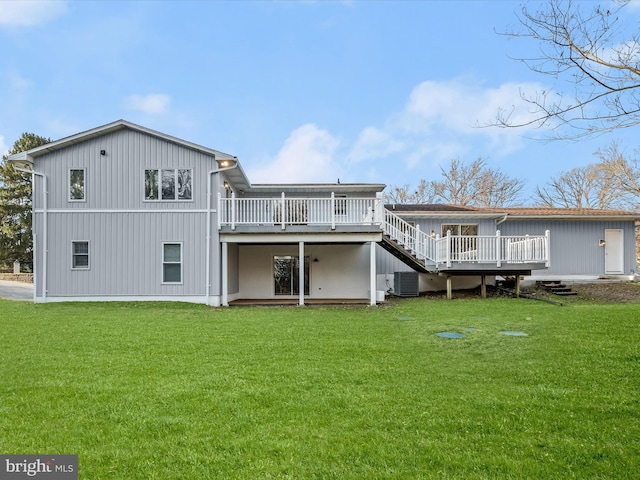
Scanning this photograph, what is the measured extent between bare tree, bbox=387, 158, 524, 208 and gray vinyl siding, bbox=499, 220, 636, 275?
15686 mm

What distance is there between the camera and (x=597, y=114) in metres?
5.09

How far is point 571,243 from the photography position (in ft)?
Result: 61.1

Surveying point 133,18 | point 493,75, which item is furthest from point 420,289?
point 133,18

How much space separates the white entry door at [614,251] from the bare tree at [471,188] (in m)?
15.3

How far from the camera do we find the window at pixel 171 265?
14070 millimetres

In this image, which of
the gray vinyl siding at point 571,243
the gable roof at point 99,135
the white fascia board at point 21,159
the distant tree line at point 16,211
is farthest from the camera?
the distant tree line at point 16,211

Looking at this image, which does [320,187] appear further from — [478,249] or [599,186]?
[599,186]

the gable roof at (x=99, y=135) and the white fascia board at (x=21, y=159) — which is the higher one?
the gable roof at (x=99, y=135)

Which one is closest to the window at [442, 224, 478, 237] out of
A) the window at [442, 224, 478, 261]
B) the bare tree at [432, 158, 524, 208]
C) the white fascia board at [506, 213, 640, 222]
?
the window at [442, 224, 478, 261]

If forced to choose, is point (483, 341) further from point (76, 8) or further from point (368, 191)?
point (76, 8)

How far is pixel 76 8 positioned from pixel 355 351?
2088cm

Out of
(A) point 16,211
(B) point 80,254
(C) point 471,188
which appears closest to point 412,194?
(C) point 471,188

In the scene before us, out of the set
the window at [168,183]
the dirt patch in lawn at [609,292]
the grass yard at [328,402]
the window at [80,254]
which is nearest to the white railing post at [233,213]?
the window at [168,183]

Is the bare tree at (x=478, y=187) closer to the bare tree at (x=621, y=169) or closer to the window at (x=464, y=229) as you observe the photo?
the bare tree at (x=621, y=169)
